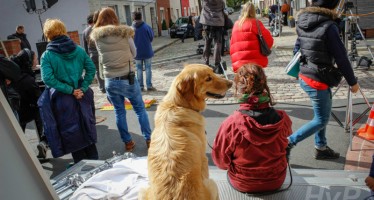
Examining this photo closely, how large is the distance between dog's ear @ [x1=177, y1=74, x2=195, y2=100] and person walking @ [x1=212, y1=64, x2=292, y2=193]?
1.40 feet

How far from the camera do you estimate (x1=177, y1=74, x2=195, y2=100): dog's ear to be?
9.30ft

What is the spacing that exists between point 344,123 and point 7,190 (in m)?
5.30

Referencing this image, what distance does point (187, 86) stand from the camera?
9.32 ft

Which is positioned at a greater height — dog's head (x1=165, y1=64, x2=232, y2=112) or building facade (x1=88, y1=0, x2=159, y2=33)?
building facade (x1=88, y1=0, x2=159, y2=33)

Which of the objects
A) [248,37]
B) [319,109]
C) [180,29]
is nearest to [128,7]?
[180,29]

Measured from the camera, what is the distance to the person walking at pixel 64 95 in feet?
12.6

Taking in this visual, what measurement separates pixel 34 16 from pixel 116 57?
12032 mm

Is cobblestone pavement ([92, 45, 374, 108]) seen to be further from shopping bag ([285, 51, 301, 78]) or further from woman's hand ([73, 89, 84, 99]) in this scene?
woman's hand ([73, 89, 84, 99])

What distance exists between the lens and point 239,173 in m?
2.79

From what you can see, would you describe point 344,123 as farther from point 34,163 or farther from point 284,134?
point 34,163

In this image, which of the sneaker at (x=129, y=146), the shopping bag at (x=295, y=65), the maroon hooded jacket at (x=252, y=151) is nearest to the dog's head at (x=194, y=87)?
the maroon hooded jacket at (x=252, y=151)

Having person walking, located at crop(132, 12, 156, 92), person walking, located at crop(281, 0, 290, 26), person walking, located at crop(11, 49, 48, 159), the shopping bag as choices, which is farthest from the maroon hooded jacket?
person walking, located at crop(281, 0, 290, 26)

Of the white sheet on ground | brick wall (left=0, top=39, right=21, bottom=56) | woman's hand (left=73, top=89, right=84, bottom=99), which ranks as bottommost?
the white sheet on ground

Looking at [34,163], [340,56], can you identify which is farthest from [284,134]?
[34,163]
